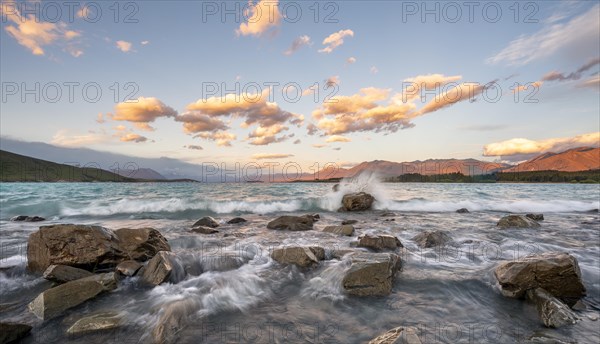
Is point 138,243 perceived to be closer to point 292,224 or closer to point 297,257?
point 297,257

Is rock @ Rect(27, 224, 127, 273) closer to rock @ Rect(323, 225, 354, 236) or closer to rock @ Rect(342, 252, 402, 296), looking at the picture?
rock @ Rect(342, 252, 402, 296)

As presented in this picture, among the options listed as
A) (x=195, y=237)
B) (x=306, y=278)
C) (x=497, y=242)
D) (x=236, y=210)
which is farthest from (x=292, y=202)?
(x=306, y=278)

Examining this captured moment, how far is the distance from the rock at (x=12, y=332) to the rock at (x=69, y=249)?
3.16 meters

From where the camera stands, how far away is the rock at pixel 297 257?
8.36 metres

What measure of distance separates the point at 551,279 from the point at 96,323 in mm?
8908

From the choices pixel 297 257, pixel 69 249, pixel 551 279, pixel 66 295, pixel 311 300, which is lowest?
pixel 311 300

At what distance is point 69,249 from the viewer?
300 inches

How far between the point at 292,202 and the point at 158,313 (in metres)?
23.1

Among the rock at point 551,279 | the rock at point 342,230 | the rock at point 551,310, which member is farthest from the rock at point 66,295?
the rock at point 342,230

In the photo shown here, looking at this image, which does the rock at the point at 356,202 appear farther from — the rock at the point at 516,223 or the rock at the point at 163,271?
the rock at the point at 163,271

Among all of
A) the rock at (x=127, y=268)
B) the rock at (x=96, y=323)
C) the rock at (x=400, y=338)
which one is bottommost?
the rock at (x=96, y=323)

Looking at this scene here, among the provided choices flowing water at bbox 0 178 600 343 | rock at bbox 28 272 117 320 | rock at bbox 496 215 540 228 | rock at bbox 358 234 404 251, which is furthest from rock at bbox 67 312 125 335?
rock at bbox 496 215 540 228

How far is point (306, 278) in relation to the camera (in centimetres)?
757

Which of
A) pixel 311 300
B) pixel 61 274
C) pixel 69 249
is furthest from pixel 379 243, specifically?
pixel 69 249
